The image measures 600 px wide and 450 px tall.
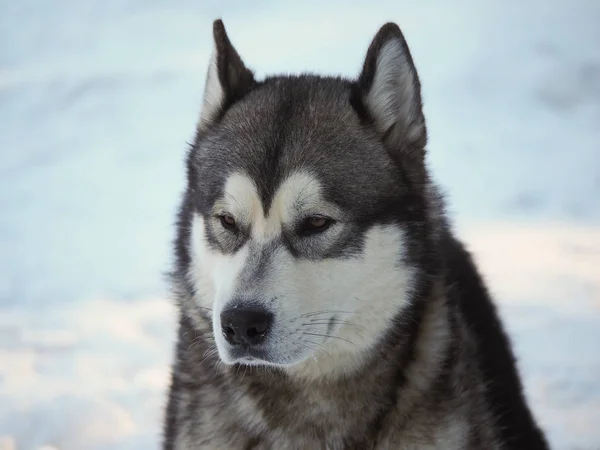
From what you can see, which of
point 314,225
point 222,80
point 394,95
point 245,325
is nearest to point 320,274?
point 314,225

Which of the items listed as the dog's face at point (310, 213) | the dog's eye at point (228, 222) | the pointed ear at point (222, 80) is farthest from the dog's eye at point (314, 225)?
the pointed ear at point (222, 80)

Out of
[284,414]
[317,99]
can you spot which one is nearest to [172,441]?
[284,414]

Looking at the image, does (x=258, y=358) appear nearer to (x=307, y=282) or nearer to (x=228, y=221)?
(x=307, y=282)

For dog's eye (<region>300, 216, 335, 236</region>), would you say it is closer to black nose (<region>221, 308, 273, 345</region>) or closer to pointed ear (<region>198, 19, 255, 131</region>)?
black nose (<region>221, 308, 273, 345</region>)

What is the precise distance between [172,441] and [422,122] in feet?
5.01

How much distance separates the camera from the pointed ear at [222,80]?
365 centimetres

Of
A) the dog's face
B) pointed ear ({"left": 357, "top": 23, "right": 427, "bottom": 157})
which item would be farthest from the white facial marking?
pointed ear ({"left": 357, "top": 23, "right": 427, "bottom": 157})

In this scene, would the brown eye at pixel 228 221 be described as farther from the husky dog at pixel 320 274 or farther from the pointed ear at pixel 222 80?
the pointed ear at pixel 222 80

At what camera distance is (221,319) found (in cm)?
310

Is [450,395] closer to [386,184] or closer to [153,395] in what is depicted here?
[386,184]

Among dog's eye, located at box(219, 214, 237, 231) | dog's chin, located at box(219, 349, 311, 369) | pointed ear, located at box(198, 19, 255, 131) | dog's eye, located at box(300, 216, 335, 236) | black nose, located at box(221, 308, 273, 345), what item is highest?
pointed ear, located at box(198, 19, 255, 131)

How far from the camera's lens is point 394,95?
351 centimetres

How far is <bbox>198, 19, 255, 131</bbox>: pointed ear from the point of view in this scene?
144 inches

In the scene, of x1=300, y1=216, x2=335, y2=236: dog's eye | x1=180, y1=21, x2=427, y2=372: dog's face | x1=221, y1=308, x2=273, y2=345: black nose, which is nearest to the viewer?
x1=221, y1=308, x2=273, y2=345: black nose
